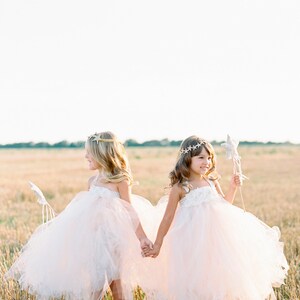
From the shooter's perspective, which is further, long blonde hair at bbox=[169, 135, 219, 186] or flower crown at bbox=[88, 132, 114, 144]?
flower crown at bbox=[88, 132, 114, 144]

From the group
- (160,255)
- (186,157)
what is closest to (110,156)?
(186,157)

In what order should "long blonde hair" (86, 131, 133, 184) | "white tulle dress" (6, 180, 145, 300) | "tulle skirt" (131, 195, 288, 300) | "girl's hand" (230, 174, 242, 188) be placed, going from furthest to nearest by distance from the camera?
"girl's hand" (230, 174, 242, 188), "long blonde hair" (86, 131, 133, 184), "white tulle dress" (6, 180, 145, 300), "tulle skirt" (131, 195, 288, 300)

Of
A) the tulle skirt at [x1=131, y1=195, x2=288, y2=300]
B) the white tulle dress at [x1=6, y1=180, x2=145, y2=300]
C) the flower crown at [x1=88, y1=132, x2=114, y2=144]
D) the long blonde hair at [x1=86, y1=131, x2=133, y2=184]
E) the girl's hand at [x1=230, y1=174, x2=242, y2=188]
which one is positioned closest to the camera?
the tulle skirt at [x1=131, y1=195, x2=288, y2=300]

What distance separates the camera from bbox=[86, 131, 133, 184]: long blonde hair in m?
5.70

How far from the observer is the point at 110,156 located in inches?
227

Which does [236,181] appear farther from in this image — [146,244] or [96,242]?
[96,242]

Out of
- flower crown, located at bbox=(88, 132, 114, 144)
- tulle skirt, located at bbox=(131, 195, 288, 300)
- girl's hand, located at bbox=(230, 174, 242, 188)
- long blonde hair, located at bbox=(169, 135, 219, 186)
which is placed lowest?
tulle skirt, located at bbox=(131, 195, 288, 300)

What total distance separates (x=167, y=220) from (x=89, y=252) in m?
0.78

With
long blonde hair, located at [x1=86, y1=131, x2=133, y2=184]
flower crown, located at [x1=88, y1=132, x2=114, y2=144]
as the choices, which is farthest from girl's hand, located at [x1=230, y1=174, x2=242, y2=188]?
flower crown, located at [x1=88, y1=132, x2=114, y2=144]

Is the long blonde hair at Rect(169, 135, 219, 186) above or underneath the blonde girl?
above

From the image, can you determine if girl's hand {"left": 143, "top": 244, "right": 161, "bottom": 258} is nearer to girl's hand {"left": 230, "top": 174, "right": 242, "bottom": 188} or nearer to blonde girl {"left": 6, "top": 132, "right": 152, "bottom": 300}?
blonde girl {"left": 6, "top": 132, "right": 152, "bottom": 300}

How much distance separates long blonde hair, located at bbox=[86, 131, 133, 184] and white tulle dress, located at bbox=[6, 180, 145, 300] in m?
0.18

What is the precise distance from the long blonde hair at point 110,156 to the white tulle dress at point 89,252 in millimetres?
177

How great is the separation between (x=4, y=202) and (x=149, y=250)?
11252 mm
